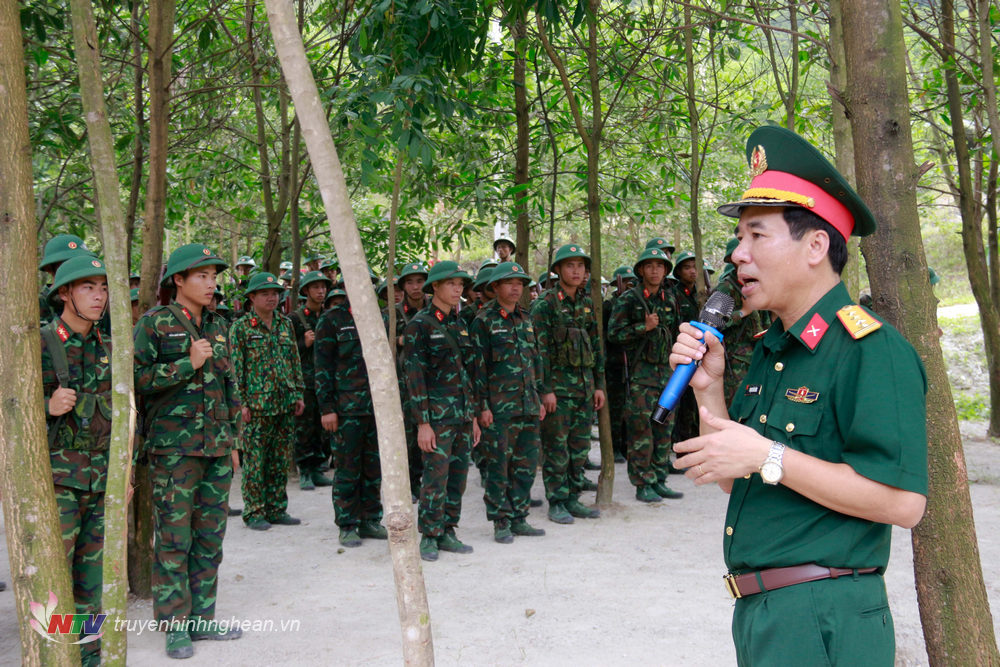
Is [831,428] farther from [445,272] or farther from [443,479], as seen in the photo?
[445,272]

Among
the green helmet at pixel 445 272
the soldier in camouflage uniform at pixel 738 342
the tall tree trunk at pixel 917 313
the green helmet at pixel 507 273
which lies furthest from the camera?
the soldier in camouflage uniform at pixel 738 342

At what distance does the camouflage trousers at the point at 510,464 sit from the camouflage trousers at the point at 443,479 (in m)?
0.32

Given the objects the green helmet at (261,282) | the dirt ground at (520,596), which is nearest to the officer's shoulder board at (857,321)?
the dirt ground at (520,596)

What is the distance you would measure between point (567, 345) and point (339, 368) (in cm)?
199

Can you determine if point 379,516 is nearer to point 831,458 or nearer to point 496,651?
point 496,651

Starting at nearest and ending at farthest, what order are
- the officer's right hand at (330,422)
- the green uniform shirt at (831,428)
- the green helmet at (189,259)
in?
the green uniform shirt at (831,428) → the green helmet at (189,259) → the officer's right hand at (330,422)

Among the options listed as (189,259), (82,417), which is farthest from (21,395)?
(189,259)

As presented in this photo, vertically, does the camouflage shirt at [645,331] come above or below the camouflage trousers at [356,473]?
above

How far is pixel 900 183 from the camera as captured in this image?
2.81 metres

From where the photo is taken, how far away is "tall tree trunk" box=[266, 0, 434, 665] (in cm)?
198

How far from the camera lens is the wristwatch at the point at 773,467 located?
1789 millimetres

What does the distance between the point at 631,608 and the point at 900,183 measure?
304cm

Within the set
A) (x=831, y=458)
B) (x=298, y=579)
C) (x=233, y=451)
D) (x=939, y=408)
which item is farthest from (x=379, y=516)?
(x=831, y=458)

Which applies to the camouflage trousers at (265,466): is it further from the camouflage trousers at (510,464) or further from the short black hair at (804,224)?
the short black hair at (804,224)
